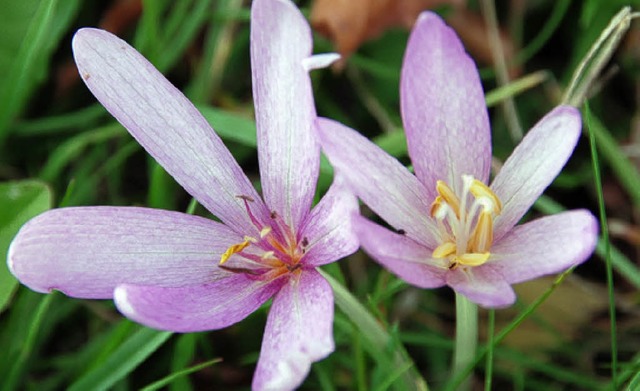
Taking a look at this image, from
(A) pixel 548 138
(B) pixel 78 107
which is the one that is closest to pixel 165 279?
(A) pixel 548 138

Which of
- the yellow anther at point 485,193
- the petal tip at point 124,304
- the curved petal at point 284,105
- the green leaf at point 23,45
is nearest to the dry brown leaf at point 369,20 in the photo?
the green leaf at point 23,45

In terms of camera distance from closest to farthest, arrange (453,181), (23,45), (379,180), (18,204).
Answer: (379,180), (453,181), (18,204), (23,45)

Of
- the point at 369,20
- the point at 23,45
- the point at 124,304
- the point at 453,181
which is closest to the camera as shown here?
the point at 124,304

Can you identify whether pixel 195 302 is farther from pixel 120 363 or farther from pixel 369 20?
pixel 369 20

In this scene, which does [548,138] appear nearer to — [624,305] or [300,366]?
[300,366]

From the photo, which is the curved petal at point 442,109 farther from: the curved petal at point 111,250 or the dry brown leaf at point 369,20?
the dry brown leaf at point 369,20

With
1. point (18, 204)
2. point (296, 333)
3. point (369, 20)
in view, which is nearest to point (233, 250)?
point (296, 333)
